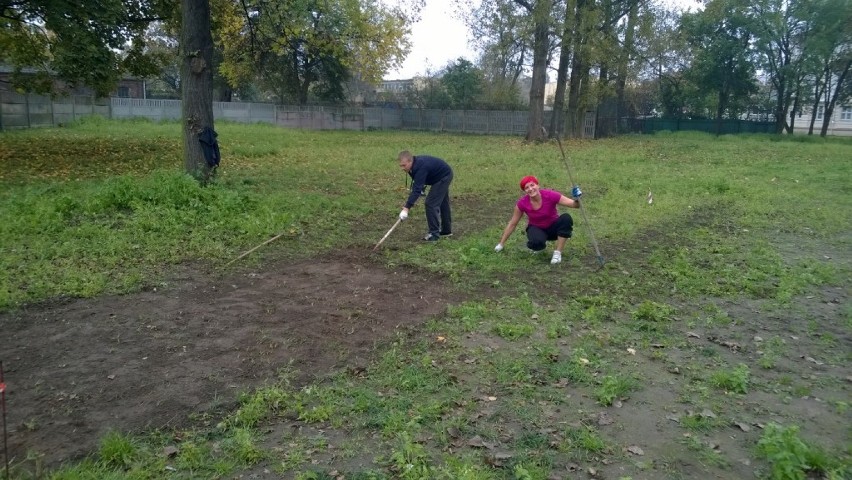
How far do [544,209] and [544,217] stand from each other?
0.41ft

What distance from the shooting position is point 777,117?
40.8m

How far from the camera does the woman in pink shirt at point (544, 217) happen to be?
26.3ft

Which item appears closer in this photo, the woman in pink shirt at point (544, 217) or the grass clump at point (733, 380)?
the grass clump at point (733, 380)

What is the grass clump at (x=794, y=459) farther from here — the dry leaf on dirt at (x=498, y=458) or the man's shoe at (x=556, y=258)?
the man's shoe at (x=556, y=258)

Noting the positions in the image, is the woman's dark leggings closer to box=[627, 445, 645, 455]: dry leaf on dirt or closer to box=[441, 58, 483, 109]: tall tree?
box=[627, 445, 645, 455]: dry leaf on dirt

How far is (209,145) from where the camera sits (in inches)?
476

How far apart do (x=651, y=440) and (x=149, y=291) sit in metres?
5.26

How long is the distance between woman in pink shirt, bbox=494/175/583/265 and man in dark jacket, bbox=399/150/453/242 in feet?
4.68

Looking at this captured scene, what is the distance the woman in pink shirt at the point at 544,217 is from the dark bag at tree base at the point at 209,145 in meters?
6.74

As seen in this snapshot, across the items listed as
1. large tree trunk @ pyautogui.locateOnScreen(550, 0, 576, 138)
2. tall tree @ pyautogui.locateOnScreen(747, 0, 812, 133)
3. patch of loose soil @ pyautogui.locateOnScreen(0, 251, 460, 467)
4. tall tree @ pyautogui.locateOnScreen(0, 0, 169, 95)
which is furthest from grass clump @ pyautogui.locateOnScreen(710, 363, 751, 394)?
tall tree @ pyautogui.locateOnScreen(747, 0, 812, 133)

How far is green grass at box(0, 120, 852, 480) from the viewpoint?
3820 mm

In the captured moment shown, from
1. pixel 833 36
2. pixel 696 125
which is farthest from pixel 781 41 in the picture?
pixel 696 125

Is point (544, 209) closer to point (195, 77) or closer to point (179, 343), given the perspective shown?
point (179, 343)

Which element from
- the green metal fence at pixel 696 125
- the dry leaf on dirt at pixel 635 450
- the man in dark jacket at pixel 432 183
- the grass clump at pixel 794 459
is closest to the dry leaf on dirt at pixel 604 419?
the dry leaf on dirt at pixel 635 450
